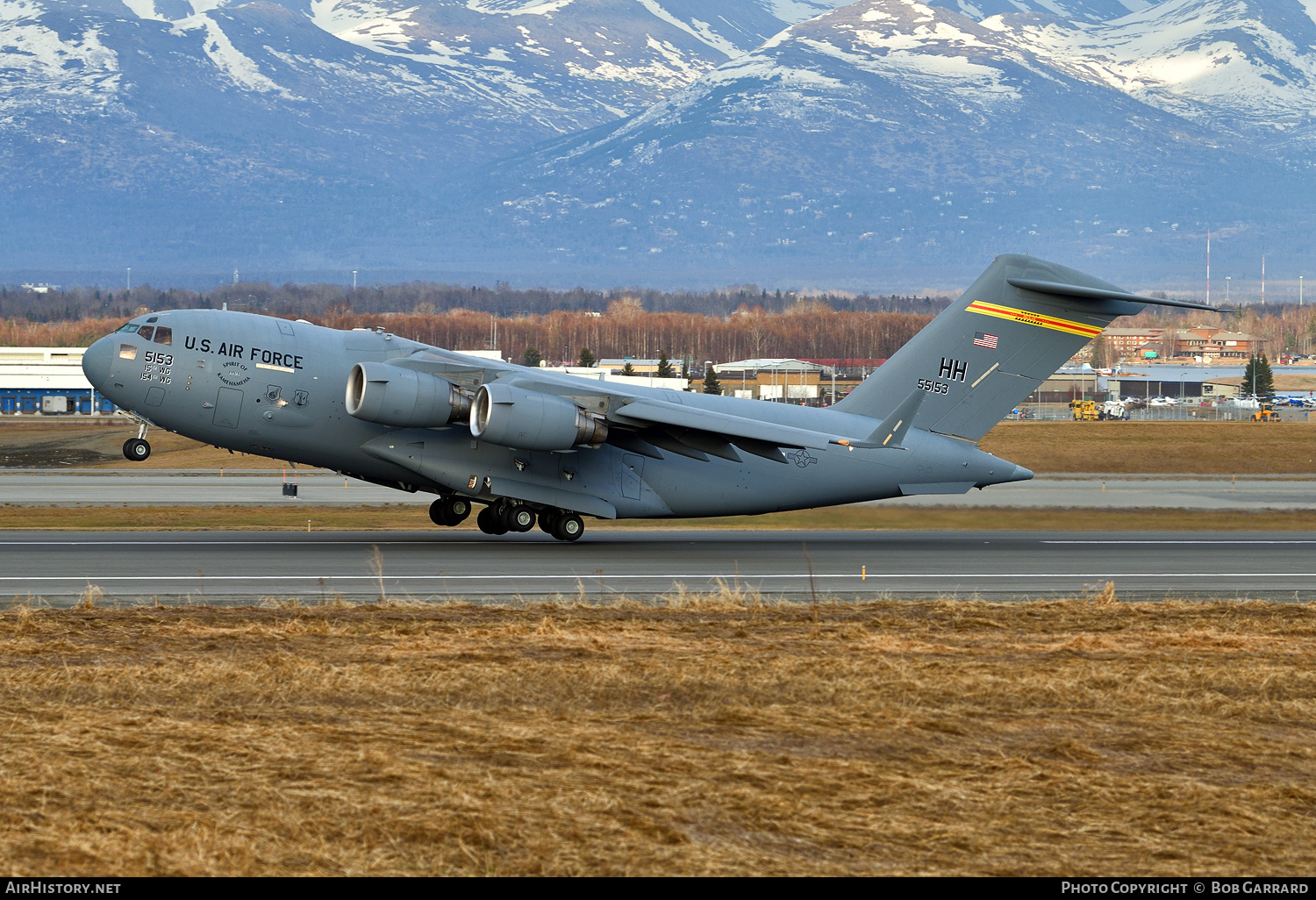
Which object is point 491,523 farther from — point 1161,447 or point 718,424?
point 1161,447

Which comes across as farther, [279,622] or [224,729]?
[279,622]

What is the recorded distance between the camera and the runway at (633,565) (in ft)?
60.6

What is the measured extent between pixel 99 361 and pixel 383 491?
1959 cm

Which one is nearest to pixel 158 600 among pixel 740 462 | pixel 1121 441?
Answer: pixel 740 462

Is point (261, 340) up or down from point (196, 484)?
up

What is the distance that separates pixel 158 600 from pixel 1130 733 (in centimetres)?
1145

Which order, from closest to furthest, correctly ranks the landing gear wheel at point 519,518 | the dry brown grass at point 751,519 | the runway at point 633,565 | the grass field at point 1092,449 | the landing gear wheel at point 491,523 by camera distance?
the runway at point 633,565 → the landing gear wheel at point 519,518 → the landing gear wheel at point 491,523 → the dry brown grass at point 751,519 → the grass field at point 1092,449

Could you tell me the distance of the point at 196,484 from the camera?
1706 inches

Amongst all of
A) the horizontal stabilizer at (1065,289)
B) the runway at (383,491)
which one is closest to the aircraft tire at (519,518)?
the runway at (383,491)

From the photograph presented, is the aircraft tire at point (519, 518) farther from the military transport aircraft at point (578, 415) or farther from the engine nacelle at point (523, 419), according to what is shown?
the engine nacelle at point (523, 419)

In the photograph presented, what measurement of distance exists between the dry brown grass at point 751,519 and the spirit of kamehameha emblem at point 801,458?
1737mm

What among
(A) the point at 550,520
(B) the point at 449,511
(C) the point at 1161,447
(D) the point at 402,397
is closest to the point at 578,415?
(A) the point at 550,520

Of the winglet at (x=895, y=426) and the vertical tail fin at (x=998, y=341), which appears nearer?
the winglet at (x=895, y=426)
